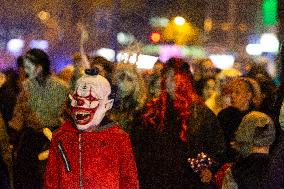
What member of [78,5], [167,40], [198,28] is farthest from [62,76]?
[167,40]

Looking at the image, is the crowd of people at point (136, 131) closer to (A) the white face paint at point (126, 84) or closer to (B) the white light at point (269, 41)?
(A) the white face paint at point (126, 84)

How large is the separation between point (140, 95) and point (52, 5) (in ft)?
14.7

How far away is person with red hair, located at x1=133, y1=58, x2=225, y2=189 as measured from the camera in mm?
7375

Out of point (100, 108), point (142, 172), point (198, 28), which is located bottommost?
point (142, 172)

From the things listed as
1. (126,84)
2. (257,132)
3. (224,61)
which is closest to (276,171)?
(257,132)

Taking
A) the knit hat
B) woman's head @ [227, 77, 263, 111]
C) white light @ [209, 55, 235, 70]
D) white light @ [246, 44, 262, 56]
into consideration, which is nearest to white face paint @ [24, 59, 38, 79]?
woman's head @ [227, 77, 263, 111]

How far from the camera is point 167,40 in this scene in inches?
614

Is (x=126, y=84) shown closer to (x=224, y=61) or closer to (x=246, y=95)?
(x=246, y=95)

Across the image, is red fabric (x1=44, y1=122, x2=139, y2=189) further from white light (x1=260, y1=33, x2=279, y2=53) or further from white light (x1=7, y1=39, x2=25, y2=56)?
white light (x1=260, y1=33, x2=279, y2=53)

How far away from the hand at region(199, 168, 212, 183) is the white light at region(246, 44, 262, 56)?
1034cm

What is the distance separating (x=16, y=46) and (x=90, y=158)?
8277 millimetres

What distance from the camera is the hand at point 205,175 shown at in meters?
7.27

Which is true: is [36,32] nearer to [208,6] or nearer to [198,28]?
[198,28]

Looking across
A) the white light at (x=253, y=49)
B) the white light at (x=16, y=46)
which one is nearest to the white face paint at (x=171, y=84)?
the white light at (x=16, y=46)
